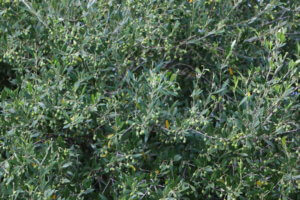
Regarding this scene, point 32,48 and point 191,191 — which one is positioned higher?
point 32,48

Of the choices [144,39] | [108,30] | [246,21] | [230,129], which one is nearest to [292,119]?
[230,129]

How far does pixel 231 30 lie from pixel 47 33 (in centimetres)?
150

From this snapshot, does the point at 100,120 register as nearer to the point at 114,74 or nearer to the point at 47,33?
the point at 114,74

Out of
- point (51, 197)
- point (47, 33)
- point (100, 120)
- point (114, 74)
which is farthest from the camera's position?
point (47, 33)

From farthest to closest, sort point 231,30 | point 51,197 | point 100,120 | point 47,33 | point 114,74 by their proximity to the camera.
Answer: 1. point 231,30
2. point 47,33
3. point 114,74
4. point 100,120
5. point 51,197

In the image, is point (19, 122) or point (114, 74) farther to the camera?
point (114, 74)

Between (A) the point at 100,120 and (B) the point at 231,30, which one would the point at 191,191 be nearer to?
(A) the point at 100,120

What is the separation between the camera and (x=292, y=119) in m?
4.23

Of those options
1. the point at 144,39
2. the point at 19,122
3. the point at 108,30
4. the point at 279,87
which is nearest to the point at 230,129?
the point at 279,87

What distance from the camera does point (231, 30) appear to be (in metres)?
4.62

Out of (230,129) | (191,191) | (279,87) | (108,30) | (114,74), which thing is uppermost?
(108,30)

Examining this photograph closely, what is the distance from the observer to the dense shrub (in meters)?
3.61

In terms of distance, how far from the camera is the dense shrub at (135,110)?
361 cm

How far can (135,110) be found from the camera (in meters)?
3.75
